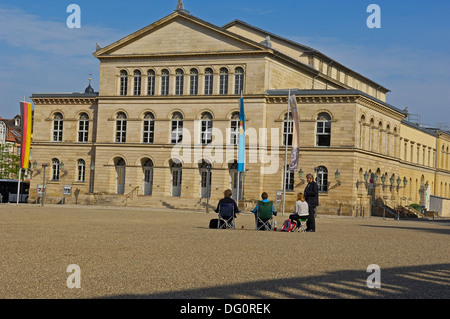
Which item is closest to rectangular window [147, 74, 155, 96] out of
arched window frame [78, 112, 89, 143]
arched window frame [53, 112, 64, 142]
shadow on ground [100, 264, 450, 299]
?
arched window frame [78, 112, 89, 143]

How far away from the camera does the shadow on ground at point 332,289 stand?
35.3 feet

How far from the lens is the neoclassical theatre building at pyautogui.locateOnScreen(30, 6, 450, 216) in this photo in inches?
2279

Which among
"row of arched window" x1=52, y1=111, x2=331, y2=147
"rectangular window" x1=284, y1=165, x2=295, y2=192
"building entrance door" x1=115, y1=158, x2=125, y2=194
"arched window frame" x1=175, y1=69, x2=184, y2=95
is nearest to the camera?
"row of arched window" x1=52, y1=111, x2=331, y2=147

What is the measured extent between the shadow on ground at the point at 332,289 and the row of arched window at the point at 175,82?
46.7 meters

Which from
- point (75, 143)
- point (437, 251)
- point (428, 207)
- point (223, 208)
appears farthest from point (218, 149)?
point (437, 251)

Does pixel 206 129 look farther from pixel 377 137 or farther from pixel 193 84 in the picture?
pixel 377 137

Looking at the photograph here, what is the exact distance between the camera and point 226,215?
27688mm

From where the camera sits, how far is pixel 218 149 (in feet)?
198

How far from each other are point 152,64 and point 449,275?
5030cm

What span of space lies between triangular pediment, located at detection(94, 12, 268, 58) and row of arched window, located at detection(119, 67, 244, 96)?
1.62 meters

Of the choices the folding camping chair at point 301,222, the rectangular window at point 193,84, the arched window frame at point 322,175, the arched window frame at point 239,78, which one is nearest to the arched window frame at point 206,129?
the rectangular window at point 193,84

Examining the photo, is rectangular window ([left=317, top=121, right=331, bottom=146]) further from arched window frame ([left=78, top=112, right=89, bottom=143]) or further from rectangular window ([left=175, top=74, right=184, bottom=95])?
arched window frame ([left=78, top=112, right=89, bottom=143])

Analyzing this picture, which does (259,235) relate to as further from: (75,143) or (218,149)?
(75,143)

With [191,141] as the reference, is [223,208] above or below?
below
